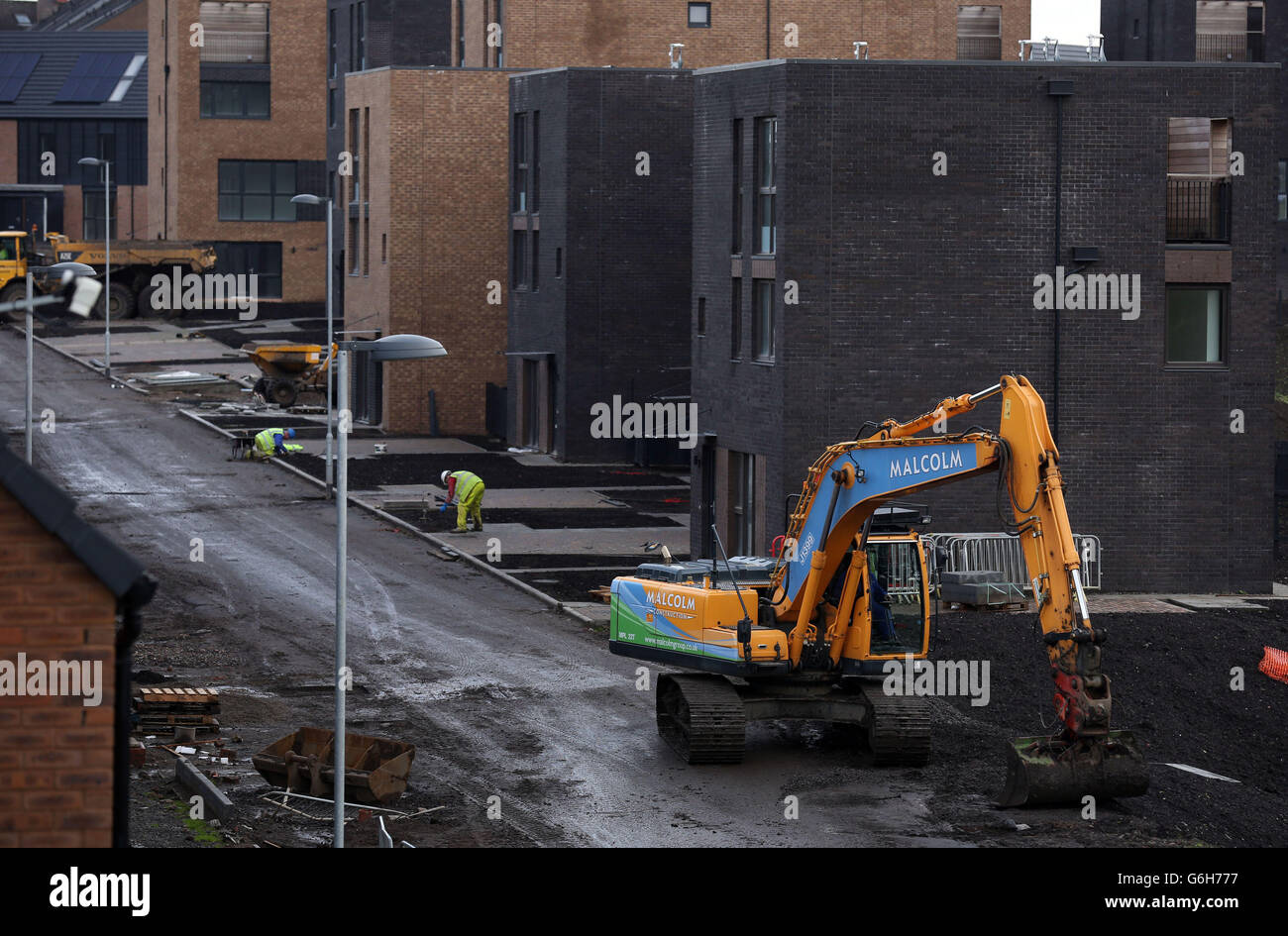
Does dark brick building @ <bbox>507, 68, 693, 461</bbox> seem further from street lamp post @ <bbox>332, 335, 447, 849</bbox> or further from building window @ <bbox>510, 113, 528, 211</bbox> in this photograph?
street lamp post @ <bbox>332, 335, 447, 849</bbox>

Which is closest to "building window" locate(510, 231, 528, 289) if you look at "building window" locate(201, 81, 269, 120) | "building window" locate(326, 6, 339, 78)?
"building window" locate(326, 6, 339, 78)

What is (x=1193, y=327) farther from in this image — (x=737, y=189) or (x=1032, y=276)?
(x=737, y=189)

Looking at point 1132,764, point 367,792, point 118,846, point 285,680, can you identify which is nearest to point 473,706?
point 285,680

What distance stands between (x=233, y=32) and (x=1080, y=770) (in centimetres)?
6826

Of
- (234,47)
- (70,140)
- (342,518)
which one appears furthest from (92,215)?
(342,518)

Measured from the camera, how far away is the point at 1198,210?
34.9 meters

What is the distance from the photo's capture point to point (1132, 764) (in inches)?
777

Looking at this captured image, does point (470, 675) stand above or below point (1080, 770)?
below

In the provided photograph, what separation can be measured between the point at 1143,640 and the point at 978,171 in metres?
8.94

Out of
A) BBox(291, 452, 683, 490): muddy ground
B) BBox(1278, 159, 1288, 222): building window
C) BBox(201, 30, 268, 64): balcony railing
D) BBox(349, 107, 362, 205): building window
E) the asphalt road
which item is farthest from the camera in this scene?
BBox(201, 30, 268, 64): balcony railing

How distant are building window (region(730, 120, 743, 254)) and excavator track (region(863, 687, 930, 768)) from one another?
49.7 feet

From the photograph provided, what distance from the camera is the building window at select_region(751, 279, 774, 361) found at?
35281mm

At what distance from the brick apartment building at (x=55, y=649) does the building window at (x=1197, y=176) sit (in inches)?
1070
